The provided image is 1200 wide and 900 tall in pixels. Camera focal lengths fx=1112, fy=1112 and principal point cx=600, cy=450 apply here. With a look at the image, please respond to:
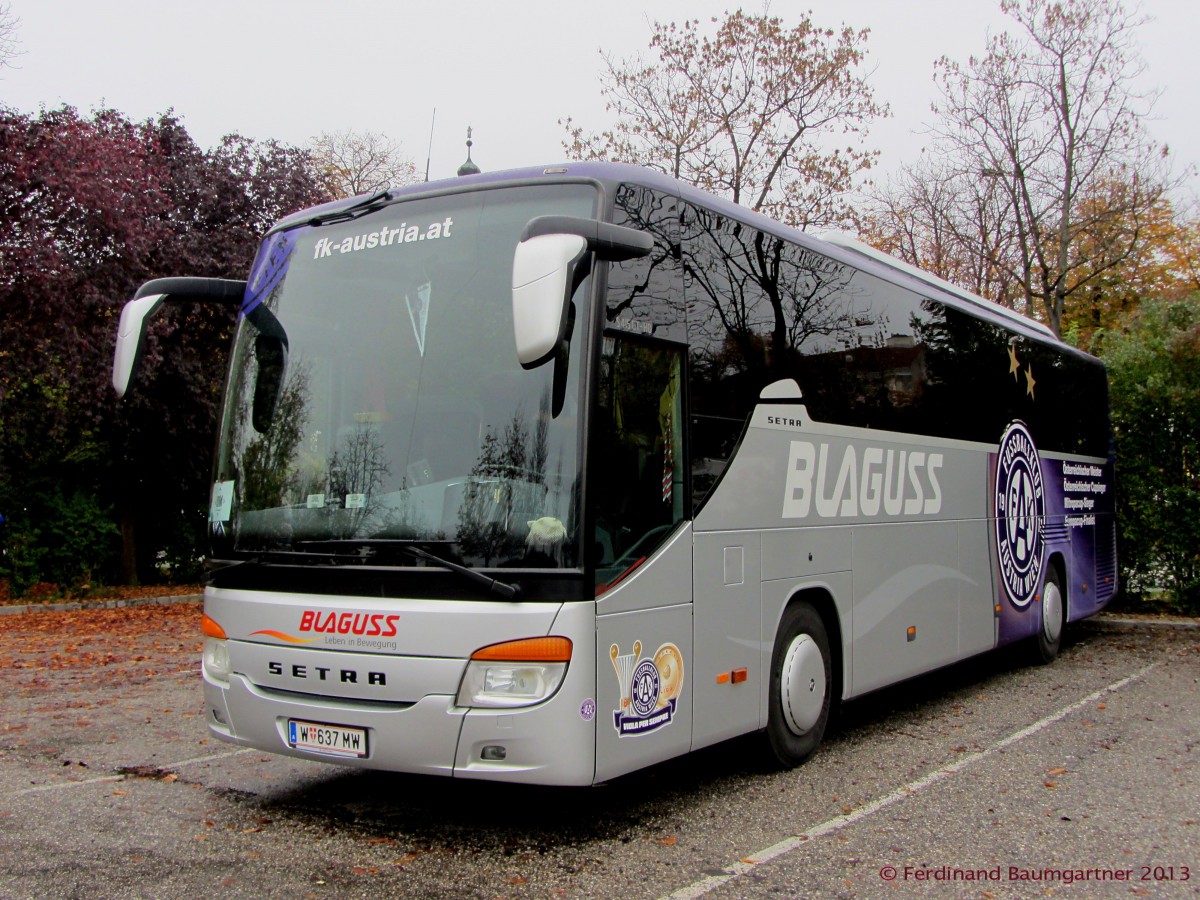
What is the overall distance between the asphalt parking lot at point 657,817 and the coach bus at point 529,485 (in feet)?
1.50

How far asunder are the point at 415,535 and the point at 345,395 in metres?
0.90

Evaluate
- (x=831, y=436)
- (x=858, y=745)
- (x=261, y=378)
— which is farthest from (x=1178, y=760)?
(x=261, y=378)

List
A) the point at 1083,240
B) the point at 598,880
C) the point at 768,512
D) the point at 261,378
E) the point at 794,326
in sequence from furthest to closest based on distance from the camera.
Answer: the point at 1083,240 → the point at 794,326 → the point at 768,512 → the point at 261,378 → the point at 598,880

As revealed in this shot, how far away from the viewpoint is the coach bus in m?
5.04

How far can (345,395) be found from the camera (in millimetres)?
5598

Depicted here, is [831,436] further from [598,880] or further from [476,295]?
[598,880]

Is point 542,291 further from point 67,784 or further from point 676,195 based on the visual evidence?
point 67,784

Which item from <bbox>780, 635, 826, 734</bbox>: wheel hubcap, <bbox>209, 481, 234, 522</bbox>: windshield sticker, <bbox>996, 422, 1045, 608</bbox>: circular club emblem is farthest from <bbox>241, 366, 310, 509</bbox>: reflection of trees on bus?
<bbox>996, 422, 1045, 608</bbox>: circular club emblem

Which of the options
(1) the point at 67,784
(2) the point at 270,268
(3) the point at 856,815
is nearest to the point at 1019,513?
(3) the point at 856,815

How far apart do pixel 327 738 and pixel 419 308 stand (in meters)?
2.15

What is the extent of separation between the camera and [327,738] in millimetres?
5371

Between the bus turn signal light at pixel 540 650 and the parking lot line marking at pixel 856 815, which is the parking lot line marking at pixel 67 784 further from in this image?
the parking lot line marking at pixel 856 815

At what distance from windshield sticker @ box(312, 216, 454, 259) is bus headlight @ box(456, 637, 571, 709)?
2.15 metres

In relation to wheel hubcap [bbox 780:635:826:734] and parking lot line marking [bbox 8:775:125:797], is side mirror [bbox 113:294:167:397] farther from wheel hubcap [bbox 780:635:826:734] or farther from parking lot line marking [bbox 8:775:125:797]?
wheel hubcap [bbox 780:635:826:734]
